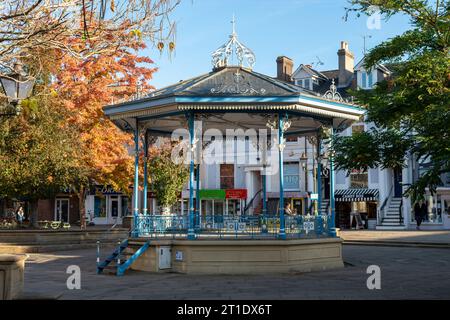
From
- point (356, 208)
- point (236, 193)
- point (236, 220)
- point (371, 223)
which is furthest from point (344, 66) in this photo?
point (236, 220)

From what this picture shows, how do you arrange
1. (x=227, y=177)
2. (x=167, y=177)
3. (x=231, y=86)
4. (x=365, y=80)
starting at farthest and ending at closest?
(x=227, y=177), (x=365, y=80), (x=167, y=177), (x=231, y=86)

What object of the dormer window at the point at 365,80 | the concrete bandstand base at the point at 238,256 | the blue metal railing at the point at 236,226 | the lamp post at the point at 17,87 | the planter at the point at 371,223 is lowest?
the planter at the point at 371,223

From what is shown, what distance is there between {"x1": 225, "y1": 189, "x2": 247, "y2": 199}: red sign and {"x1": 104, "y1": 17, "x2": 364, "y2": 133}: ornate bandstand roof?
26084 mm

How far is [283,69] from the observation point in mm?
45750

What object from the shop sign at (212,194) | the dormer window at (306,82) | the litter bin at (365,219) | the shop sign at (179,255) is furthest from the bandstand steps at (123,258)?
the dormer window at (306,82)

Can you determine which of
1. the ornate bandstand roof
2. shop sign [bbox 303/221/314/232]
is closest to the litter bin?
the ornate bandstand roof

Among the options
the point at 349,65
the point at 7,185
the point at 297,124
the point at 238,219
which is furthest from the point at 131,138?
the point at 349,65

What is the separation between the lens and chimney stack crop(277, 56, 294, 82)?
45688mm

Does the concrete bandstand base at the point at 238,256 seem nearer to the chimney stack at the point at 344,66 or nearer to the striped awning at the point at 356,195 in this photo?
the striped awning at the point at 356,195

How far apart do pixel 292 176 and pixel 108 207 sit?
795 inches

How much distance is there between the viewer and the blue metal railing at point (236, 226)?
1594 cm

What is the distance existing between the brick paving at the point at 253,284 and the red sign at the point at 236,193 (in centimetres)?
2707

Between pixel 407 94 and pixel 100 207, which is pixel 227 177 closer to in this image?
pixel 100 207

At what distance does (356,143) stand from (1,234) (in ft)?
63.2
